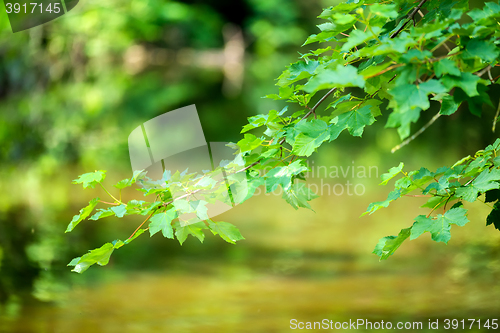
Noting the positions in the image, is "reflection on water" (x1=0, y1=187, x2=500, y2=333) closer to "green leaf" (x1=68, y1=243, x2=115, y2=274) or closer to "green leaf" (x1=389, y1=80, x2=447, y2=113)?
"green leaf" (x1=68, y1=243, x2=115, y2=274)

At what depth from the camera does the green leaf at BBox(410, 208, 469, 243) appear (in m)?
0.99

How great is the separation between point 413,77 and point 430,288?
160 centimetres

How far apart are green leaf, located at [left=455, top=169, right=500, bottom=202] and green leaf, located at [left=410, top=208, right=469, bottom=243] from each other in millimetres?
42

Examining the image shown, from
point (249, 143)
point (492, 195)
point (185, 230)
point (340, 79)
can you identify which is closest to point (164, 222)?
point (185, 230)

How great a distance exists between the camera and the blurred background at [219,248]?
194 centimetres

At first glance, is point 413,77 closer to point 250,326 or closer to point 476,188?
point 476,188

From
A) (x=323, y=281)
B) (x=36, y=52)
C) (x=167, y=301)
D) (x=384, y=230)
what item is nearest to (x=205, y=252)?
(x=167, y=301)

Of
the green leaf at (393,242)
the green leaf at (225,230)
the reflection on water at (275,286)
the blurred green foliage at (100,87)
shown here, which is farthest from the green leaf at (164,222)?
the blurred green foliage at (100,87)

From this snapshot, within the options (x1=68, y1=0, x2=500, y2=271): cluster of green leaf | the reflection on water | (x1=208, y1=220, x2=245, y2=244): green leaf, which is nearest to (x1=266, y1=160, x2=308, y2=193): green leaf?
(x1=68, y1=0, x2=500, y2=271): cluster of green leaf

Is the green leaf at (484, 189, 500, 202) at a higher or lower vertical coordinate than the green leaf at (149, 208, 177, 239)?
lower

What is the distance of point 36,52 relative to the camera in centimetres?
790

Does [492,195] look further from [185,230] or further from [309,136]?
[185,230]

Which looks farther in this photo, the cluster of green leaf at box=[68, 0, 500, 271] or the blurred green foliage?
the blurred green foliage

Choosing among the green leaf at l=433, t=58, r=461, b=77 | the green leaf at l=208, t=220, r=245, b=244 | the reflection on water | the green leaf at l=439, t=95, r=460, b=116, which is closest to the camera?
the green leaf at l=433, t=58, r=461, b=77
